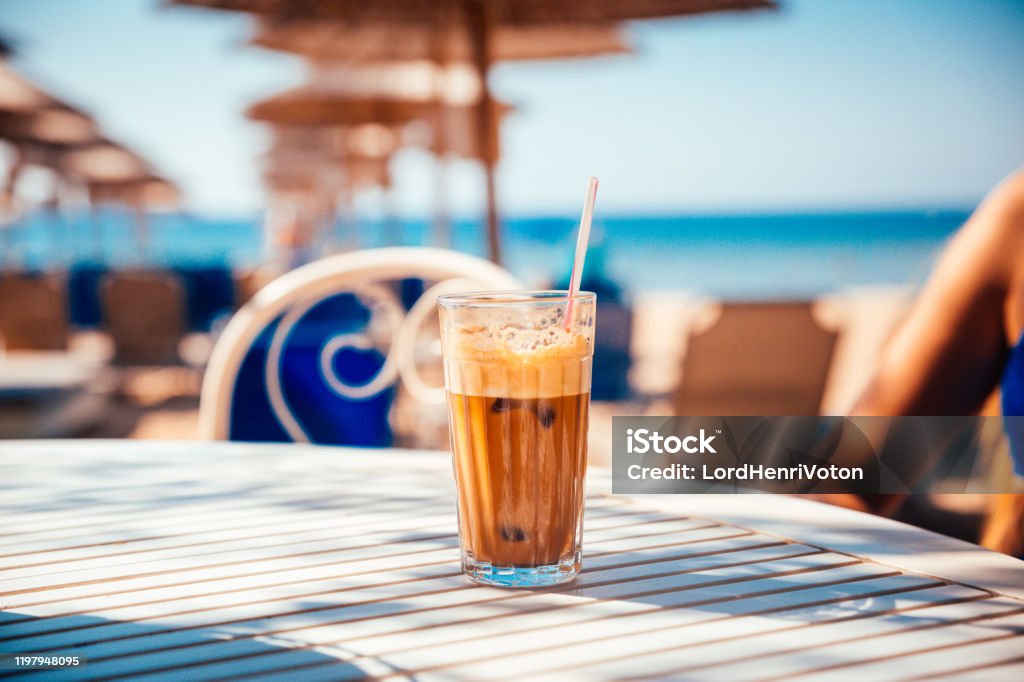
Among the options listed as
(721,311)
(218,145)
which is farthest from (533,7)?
(218,145)

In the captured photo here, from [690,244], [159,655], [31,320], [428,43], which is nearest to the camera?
[159,655]

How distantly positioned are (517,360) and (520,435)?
0.06m

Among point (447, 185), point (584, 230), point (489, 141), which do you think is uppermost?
point (447, 185)

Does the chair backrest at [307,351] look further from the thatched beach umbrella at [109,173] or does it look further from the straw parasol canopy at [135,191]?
the straw parasol canopy at [135,191]

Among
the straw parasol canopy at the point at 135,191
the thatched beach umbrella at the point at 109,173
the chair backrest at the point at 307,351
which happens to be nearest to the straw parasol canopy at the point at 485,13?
the chair backrest at the point at 307,351

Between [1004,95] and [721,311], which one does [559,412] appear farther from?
[1004,95]

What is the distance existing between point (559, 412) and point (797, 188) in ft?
186

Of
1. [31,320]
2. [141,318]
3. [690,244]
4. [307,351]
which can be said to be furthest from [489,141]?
[690,244]

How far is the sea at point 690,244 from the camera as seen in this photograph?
27125mm

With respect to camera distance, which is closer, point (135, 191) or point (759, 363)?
point (759, 363)

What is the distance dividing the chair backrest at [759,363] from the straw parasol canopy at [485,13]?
101 cm

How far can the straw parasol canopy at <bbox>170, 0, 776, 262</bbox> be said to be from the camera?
10.1ft

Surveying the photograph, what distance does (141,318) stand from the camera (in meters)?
6.62

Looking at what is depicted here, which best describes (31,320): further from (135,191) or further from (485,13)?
(135,191)
